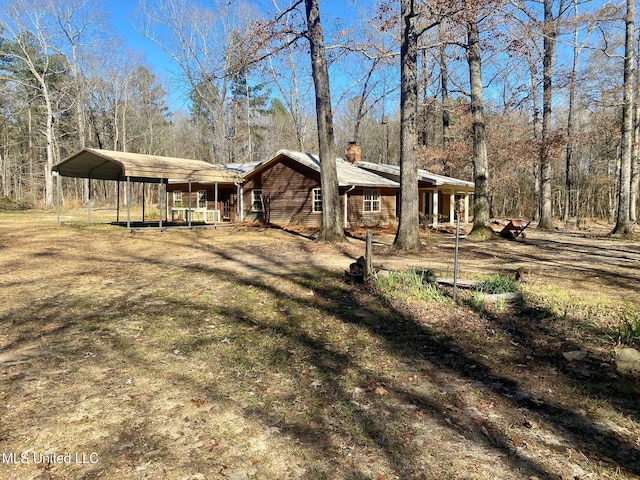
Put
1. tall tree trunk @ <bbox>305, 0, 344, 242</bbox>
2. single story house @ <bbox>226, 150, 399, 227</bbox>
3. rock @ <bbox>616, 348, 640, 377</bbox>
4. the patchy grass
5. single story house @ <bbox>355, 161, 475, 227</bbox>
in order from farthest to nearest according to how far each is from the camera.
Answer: single story house @ <bbox>355, 161, 475, 227</bbox>
single story house @ <bbox>226, 150, 399, 227</bbox>
tall tree trunk @ <bbox>305, 0, 344, 242</bbox>
the patchy grass
rock @ <bbox>616, 348, 640, 377</bbox>

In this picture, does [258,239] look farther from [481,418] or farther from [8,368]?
[481,418]

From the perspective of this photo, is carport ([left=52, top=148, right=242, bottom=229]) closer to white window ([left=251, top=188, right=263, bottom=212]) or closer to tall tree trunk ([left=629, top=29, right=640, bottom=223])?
white window ([left=251, top=188, right=263, bottom=212])

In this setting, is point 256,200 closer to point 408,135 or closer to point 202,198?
point 202,198

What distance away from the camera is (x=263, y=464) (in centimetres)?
272

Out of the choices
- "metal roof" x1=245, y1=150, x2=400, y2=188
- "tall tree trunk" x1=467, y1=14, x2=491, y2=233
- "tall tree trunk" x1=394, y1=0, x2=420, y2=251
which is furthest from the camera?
"metal roof" x1=245, y1=150, x2=400, y2=188

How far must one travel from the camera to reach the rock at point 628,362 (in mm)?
4066

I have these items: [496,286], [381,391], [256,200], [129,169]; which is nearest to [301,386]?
[381,391]

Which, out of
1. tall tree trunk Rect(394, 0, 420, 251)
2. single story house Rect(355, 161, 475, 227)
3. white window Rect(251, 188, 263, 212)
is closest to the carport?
white window Rect(251, 188, 263, 212)

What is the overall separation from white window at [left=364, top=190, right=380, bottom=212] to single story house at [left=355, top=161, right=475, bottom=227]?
7.91ft

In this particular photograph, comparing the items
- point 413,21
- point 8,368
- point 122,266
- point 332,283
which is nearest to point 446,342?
point 332,283

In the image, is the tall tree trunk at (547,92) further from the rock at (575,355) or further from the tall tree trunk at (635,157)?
the rock at (575,355)

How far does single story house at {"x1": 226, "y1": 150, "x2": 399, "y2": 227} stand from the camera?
2125 cm

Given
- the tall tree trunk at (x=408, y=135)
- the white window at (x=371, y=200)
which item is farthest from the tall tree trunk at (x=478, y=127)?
the white window at (x=371, y=200)

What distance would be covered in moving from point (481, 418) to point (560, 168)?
42.3 metres
